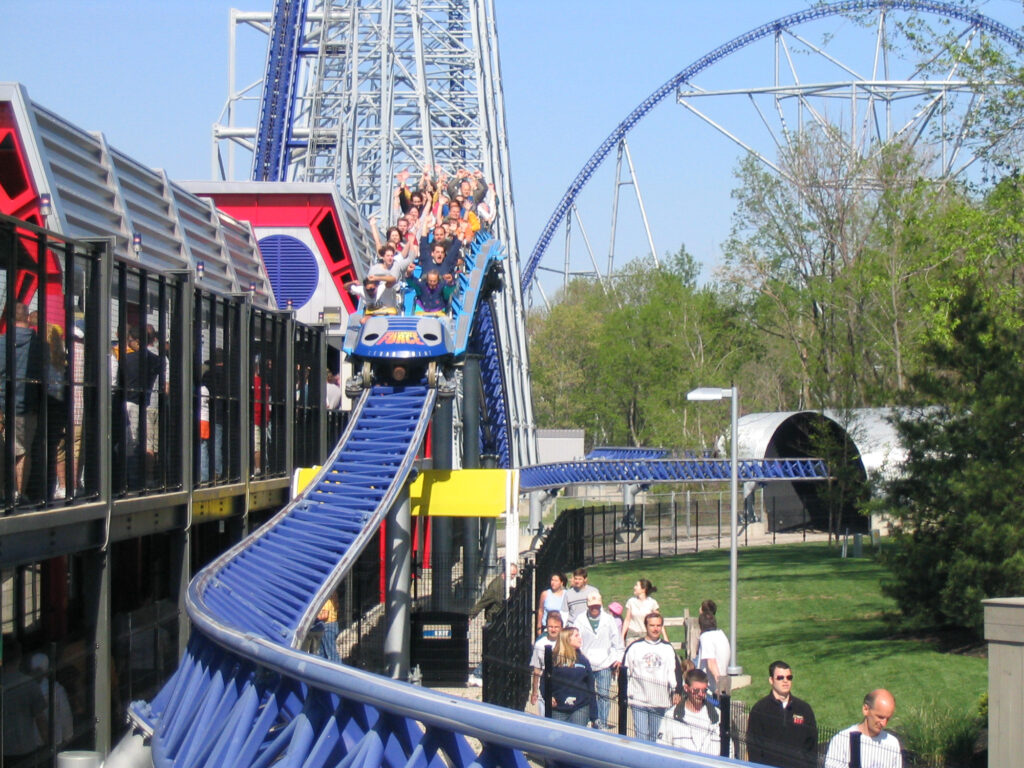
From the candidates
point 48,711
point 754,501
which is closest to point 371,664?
point 48,711

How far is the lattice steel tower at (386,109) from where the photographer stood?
1486 inches

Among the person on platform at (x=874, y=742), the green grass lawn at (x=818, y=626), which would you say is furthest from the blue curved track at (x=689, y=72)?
the person on platform at (x=874, y=742)

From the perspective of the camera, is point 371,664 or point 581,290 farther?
point 581,290

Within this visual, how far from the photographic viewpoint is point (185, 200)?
800 inches

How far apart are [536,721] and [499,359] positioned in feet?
80.2

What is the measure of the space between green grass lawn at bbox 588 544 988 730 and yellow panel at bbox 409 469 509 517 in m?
3.99

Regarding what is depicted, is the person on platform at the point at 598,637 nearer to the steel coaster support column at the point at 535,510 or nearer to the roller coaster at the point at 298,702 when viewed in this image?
the roller coaster at the point at 298,702

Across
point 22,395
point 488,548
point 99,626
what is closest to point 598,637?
point 99,626

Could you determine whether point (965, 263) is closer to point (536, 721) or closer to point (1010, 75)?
point (1010, 75)

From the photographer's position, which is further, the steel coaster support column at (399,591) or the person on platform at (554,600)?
the steel coaster support column at (399,591)

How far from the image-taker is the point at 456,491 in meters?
17.8

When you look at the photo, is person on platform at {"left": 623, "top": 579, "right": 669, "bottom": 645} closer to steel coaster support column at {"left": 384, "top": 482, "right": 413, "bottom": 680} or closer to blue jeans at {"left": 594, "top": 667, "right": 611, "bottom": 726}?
blue jeans at {"left": 594, "top": 667, "right": 611, "bottom": 726}

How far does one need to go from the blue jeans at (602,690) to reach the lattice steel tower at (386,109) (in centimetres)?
2358

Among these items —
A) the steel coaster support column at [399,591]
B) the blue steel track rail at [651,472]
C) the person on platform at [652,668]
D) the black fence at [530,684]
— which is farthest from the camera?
the blue steel track rail at [651,472]
